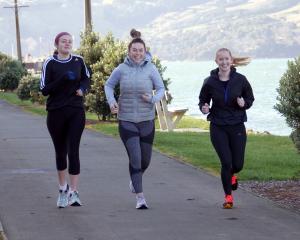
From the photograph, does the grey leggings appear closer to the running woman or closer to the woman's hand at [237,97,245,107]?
the running woman

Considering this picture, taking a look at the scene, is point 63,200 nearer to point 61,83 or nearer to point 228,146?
point 61,83

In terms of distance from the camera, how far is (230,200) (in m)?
9.36

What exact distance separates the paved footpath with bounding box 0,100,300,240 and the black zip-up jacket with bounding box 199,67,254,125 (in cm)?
94

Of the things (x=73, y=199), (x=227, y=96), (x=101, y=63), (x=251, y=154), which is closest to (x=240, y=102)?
(x=227, y=96)

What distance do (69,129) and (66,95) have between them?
360 mm

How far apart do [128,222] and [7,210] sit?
1383 mm

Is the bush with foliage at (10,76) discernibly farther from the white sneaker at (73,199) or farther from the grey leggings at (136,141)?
the grey leggings at (136,141)

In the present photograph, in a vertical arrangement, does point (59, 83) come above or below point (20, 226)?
above

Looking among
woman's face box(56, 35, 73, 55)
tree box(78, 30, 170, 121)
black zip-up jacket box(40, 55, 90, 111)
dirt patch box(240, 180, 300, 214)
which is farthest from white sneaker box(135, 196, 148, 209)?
tree box(78, 30, 170, 121)

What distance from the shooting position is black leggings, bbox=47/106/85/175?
9336 mm

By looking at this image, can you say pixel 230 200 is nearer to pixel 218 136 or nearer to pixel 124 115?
pixel 218 136

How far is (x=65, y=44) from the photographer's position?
9234 millimetres

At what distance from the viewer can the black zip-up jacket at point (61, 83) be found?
30.4ft

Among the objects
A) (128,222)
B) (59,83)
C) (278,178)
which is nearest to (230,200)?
(128,222)
